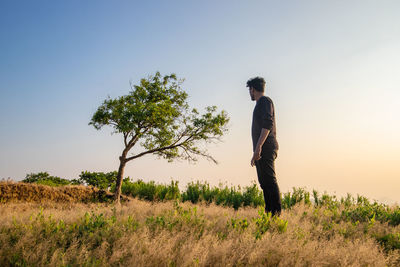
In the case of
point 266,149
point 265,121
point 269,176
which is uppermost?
point 265,121

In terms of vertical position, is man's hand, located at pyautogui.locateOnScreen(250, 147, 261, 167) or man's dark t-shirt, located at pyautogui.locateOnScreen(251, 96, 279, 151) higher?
man's dark t-shirt, located at pyautogui.locateOnScreen(251, 96, 279, 151)

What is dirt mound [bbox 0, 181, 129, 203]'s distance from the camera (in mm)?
12617

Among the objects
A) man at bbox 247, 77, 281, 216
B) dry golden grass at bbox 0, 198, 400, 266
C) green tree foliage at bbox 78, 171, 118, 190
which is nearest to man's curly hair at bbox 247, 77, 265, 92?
man at bbox 247, 77, 281, 216

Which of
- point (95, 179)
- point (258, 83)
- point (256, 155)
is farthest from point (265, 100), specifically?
point (95, 179)

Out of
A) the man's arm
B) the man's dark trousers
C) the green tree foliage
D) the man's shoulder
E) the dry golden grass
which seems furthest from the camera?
the green tree foliage

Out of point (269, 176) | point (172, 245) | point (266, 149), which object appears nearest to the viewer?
point (172, 245)

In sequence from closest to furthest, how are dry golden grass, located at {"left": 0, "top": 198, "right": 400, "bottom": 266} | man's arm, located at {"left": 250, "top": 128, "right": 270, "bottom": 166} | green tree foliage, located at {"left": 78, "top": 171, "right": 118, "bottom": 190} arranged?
Answer: dry golden grass, located at {"left": 0, "top": 198, "right": 400, "bottom": 266} < man's arm, located at {"left": 250, "top": 128, "right": 270, "bottom": 166} < green tree foliage, located at {"left": 78, "top": 171, "right": 118, "bottom": 190}

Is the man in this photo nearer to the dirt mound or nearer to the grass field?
the grass field

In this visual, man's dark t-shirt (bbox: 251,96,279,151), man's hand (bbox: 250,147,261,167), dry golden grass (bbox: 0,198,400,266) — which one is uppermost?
man's dark t-shirt (bbox: 251,96,279,151)

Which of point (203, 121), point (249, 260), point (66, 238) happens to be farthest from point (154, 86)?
point (249, 260)

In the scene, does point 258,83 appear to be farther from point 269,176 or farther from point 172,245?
point 172,245

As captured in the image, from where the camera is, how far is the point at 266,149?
253 inches

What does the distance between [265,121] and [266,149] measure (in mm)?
634

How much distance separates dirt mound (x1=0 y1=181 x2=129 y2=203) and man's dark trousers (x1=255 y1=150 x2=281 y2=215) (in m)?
9.92
